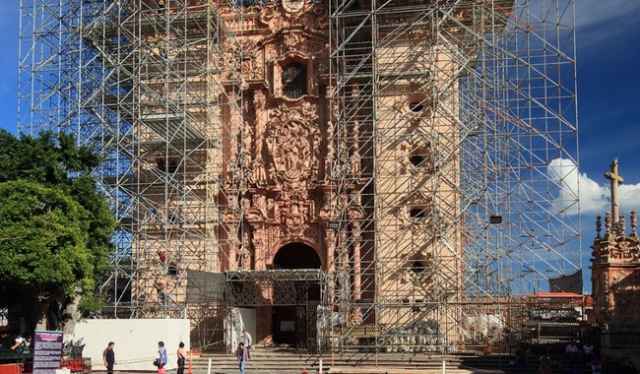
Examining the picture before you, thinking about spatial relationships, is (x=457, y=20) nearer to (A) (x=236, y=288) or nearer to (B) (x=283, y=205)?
(B) (x=283, y=205)

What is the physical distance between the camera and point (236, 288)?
3225 centimetres

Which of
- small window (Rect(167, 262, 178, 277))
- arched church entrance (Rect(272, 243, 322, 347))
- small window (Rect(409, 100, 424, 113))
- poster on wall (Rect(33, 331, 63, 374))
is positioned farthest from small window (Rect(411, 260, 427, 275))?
poster on wall (Rect(33, 331, 63, 374))

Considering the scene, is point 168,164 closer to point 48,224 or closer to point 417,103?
point 48,224

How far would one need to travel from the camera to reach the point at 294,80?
35.9m

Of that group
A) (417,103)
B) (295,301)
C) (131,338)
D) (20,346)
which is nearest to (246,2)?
(417,103)

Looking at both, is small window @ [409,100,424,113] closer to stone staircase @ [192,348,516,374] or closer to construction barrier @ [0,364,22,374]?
stone staircase @ [192,348,516,374]

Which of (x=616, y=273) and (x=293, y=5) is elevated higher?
(x=293, y=5)

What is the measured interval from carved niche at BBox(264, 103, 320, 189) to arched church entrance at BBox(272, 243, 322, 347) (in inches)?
116

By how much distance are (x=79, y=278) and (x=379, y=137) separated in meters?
12.7

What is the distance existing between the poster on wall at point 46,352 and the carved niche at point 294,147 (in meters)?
16.8

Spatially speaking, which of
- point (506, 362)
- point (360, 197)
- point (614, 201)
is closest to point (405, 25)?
point (360, 197)

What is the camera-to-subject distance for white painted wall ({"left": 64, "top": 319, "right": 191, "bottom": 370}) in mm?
27391

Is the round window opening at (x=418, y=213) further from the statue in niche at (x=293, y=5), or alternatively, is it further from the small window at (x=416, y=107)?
the statue in niche at (x=293, y=5)

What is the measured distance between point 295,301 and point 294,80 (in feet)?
31.7
